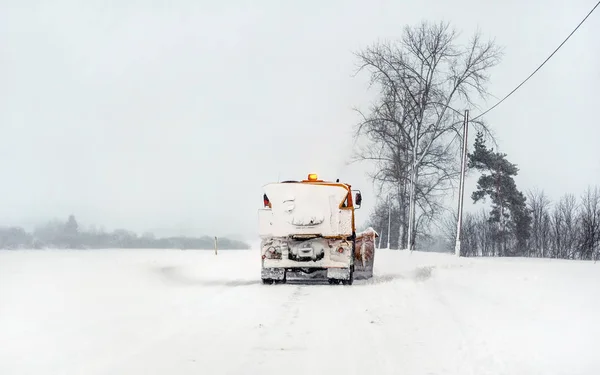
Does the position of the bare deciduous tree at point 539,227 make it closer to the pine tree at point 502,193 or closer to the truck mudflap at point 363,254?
the pine tree at point 502,193

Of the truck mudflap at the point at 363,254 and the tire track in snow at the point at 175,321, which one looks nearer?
the tire track in snow at the point at 175,321

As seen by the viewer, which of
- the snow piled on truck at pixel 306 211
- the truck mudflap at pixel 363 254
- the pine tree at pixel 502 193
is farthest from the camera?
the pine tree at pixel 502 193

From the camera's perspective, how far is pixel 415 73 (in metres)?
37.6

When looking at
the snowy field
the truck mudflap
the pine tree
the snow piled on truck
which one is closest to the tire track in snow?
the snowy field

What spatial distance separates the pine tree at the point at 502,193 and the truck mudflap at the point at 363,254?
46443mm

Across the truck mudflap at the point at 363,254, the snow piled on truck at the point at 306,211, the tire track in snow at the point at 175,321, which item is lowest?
Answer: the tire track in snow at the point at 175,321

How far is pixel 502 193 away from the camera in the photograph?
6275 cm

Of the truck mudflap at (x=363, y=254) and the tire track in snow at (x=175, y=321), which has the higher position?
the truck mudflap at (x=363, y=254)

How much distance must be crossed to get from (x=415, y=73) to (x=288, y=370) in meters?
34.1

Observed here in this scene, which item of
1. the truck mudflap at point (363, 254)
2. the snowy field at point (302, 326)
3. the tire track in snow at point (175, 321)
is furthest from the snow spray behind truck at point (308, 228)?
the truck mudflap at point (363, 254)

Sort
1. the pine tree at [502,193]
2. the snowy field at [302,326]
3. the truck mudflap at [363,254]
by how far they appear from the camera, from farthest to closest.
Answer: the pine tree at [502,193] → the truck mudflap at [363,254] → the snowy field at [302,326]

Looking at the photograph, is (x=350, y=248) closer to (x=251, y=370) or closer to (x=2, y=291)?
(x=2, y=291)

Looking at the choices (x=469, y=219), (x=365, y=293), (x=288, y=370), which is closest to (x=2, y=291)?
(x=288, y=370)

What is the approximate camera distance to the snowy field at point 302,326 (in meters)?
5.97
